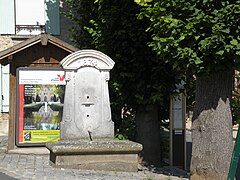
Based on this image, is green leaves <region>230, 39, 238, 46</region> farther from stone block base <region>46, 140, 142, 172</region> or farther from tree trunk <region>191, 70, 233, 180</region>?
stone block base <region>46, 140, 142, 172</region>

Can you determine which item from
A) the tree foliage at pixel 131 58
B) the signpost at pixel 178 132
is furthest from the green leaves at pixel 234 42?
the signpost at pixel 178 132

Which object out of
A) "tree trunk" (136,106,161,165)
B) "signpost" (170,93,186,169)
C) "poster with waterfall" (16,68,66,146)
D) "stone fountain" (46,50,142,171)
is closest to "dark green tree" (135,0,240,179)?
"stone fountain" (46,50,142,171)

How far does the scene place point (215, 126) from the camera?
9.61 metres

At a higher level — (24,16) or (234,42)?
(24,16)

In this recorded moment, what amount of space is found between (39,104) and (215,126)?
6218 mm

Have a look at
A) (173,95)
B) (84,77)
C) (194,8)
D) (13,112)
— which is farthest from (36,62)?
(194,8)

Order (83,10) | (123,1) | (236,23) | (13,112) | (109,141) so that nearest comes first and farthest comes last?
(236,23), (109,141), (123,1), (13,112), (83,10)

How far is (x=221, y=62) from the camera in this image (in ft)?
30.0

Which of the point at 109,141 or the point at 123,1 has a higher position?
the point at 123,1

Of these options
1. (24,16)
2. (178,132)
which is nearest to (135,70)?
(178,132)

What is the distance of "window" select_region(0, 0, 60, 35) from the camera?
2119 centimetres

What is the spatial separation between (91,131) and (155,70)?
6.95ft

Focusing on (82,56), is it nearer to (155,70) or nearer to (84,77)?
(84,77)

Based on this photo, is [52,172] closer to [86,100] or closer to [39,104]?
[86,100]
